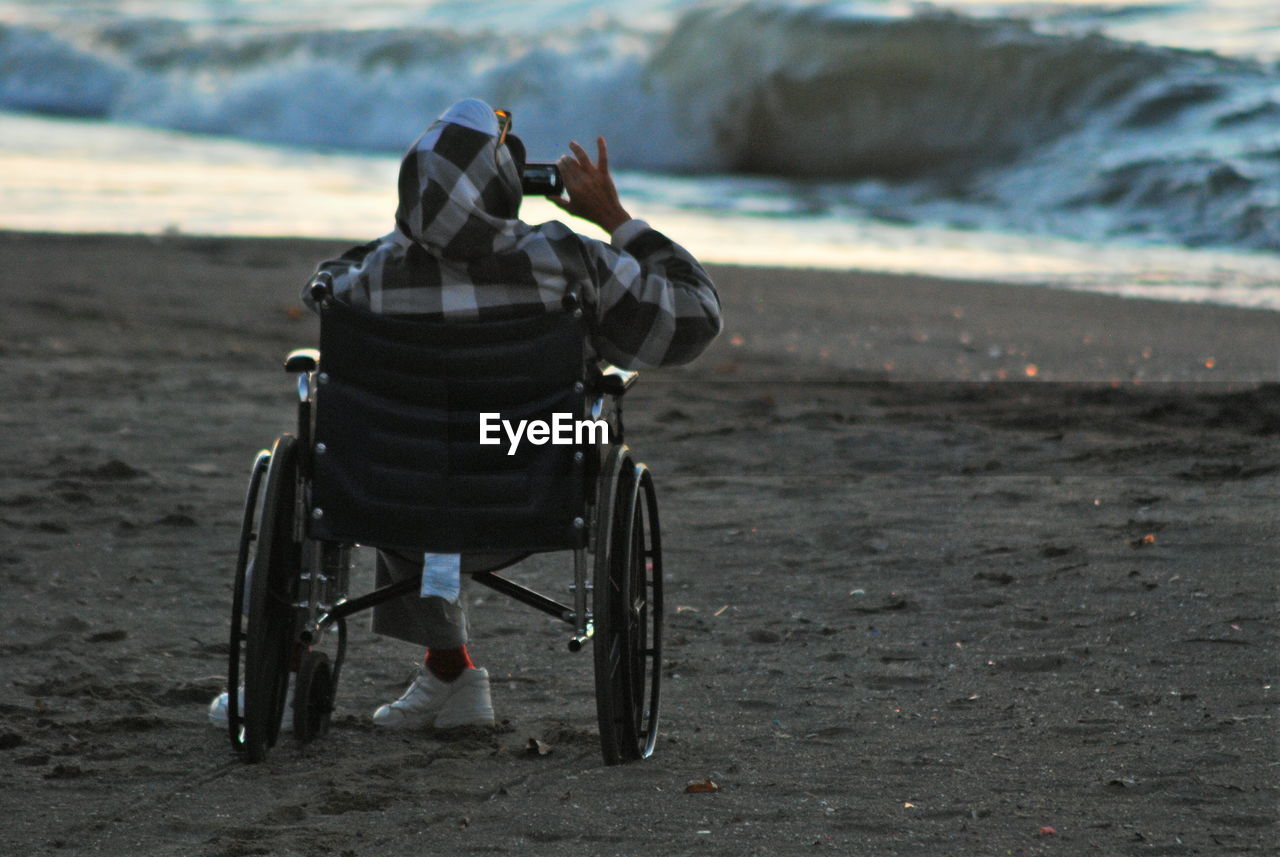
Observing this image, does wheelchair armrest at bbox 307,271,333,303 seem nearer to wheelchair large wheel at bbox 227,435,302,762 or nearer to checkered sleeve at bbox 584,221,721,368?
wheelchair large wheel at bbox 227,435,302,762

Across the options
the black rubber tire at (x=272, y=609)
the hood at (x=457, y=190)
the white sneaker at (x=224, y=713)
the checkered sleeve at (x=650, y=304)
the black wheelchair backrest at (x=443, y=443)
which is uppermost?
the hood at (x=457, y=190)

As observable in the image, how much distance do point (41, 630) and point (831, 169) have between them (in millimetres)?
14367

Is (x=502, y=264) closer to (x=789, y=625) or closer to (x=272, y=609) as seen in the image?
(x=272, y=609)

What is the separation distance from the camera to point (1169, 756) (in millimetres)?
3281

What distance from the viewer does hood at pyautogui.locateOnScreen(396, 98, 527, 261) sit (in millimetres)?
3109

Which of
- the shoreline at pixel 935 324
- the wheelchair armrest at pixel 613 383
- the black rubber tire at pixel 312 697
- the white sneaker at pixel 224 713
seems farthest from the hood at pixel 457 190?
the shoreline at pixel 935 324

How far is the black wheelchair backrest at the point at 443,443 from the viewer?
3.13 m

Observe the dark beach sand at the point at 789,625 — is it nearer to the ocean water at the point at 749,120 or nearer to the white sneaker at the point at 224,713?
the white sneaker at the point at 224,713

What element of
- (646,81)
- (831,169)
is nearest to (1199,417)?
(831,169)

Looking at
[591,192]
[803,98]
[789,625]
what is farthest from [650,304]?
[803,98]

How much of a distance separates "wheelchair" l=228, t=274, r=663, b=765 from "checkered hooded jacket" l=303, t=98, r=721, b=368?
5 cm

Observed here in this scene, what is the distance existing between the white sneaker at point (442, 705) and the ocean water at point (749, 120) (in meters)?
6.96

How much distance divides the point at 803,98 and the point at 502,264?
53.4 feet

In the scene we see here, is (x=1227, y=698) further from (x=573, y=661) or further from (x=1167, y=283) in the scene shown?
(x=1167, y=283)
